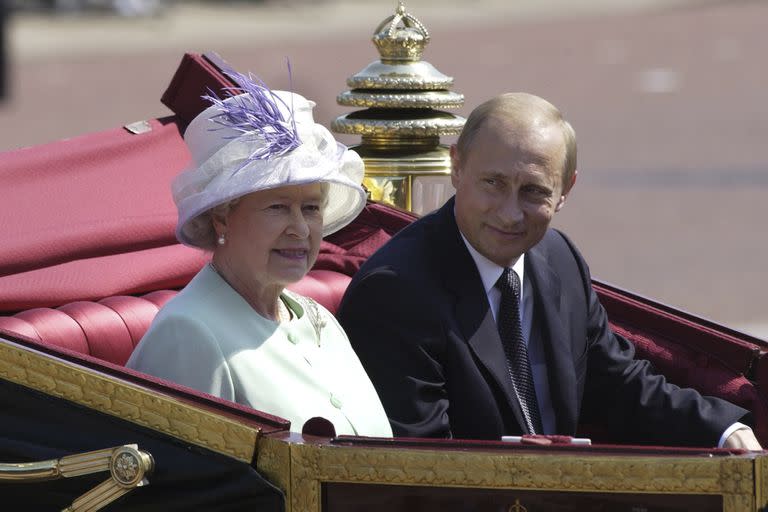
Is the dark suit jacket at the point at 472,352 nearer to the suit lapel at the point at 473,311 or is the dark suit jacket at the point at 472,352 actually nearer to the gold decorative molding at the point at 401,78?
the suit lapel at the point at 473,311

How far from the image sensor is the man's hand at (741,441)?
2857 millimetres

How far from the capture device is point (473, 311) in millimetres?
2797

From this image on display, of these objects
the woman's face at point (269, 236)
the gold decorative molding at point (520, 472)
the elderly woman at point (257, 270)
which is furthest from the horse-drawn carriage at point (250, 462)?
the woman's face at point (269, 236)

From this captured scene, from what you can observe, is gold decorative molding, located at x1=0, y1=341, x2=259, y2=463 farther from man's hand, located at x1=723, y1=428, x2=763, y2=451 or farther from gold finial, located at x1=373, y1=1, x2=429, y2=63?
gold finial, located at x1=373, y1=1, x2=429, y2=63

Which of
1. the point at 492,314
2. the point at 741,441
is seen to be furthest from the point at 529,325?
the point at 741,441

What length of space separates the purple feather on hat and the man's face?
38 centimetres

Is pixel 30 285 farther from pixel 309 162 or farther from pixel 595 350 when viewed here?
pixel 595 350

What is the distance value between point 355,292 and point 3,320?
0.61m

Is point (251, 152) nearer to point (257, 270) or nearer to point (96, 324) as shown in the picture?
point (257, 270)

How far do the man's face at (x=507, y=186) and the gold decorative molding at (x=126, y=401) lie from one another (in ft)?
2.52

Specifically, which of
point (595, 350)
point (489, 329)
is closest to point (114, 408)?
point (489, 329)

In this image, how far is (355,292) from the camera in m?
2.81

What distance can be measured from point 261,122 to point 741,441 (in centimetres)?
104

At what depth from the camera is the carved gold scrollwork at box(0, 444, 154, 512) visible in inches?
87.3
